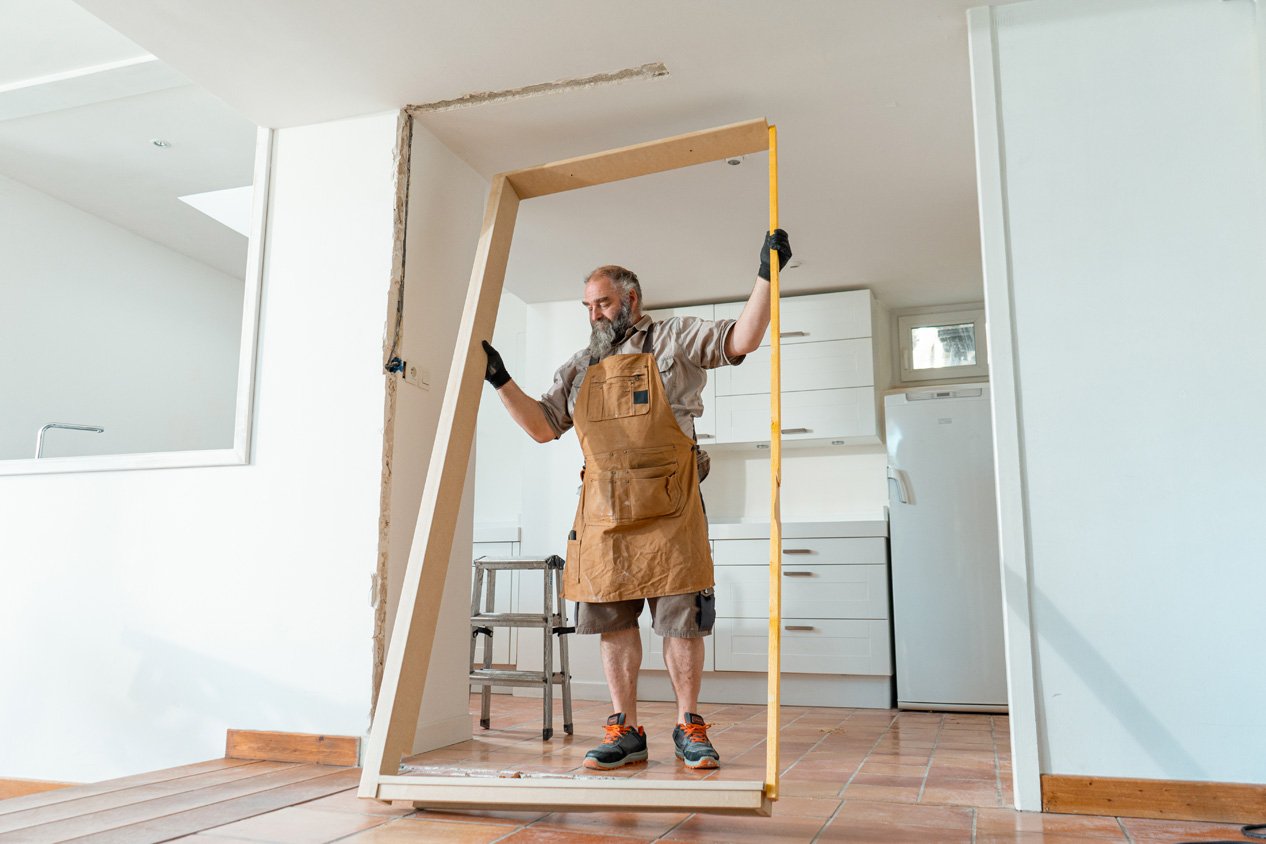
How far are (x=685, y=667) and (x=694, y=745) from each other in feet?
0.65

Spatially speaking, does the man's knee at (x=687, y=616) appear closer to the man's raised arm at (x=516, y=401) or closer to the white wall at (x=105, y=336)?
the man's raised arm at (x=516, y=401)

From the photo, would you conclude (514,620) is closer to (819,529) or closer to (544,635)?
(544,635)

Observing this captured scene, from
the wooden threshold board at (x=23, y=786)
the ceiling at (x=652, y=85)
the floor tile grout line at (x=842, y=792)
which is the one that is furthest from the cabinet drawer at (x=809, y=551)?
the wooden threshold board at (x=23, y=786)

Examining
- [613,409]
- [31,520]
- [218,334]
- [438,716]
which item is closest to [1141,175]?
[613,409]

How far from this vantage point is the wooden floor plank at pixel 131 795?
1.94m

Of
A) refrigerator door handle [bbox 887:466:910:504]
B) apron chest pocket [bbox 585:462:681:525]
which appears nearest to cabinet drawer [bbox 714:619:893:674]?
refrigerator door handle [bbox 887:466:910:504]

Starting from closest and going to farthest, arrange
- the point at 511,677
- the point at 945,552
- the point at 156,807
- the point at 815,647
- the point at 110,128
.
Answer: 1. the point at 156,807
2. the point at 511,677
3. the point at 110,128
4. the point at 945,552
5. the point at 815,647

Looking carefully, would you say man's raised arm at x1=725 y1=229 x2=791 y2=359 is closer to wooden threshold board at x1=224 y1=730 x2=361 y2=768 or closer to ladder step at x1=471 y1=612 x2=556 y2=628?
ladder step at x1=471 y1=612 x2=556 y2=628

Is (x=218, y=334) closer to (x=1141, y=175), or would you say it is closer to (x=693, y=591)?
(x=693, y=591)

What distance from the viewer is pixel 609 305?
264 cm

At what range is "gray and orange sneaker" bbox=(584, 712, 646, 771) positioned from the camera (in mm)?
2338

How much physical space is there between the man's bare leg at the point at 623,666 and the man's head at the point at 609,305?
790 millimetres

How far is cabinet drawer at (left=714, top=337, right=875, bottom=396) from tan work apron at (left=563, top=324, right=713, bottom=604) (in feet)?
7.40

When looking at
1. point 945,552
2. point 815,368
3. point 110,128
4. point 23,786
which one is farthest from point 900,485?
point 110,128
